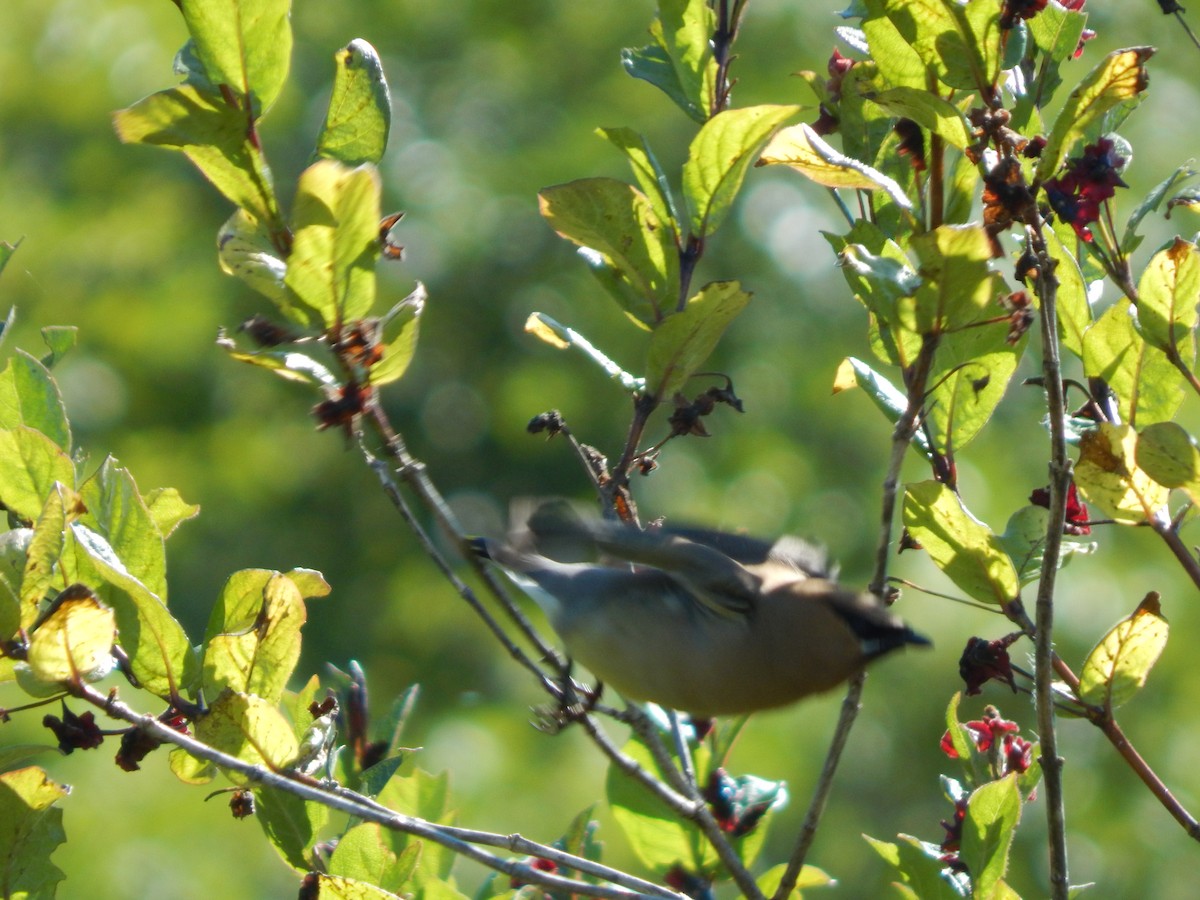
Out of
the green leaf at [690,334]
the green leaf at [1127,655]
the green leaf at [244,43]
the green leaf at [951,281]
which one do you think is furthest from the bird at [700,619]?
the green leaf at [244,43]

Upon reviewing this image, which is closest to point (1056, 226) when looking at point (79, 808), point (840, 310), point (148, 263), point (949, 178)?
point (949, 178)

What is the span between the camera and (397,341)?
144 centimetres

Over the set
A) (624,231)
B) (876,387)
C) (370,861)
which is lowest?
(370,861)

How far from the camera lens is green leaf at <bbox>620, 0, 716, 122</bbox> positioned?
1.71 meters

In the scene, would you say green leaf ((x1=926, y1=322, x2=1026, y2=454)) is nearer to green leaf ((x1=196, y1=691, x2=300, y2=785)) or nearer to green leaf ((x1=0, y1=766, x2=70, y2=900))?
green leaf ((x1=196, y1=691, x2=300, y2=785))

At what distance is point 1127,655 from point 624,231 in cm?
73

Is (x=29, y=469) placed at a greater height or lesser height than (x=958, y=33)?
lesser

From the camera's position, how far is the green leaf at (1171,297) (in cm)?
155

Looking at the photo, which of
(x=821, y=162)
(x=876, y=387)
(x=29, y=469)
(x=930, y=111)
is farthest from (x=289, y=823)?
(x=930, y=111)

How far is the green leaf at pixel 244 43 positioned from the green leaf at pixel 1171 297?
0.94 metres

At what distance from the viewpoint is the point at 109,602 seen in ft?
5.13

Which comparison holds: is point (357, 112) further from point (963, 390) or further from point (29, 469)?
point (963, 390)

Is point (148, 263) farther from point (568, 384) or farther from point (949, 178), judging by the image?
point (949, 178)

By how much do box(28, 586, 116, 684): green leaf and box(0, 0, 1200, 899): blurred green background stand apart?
5.79 meters
